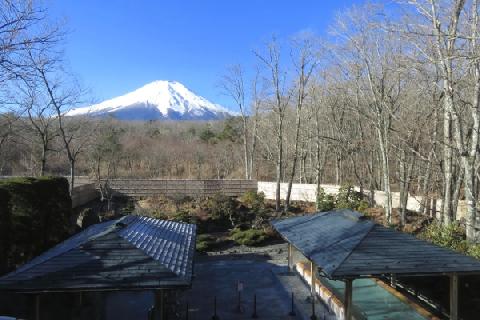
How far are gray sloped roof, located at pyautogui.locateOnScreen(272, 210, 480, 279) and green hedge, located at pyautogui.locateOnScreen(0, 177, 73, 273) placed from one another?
28.3 feet

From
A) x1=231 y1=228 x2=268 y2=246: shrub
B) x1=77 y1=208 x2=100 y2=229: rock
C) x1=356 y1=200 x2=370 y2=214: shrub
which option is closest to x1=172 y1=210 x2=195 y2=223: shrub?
x1=231 y1=228 x2=268 y2=246: shrub

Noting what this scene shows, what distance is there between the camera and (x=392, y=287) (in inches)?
532

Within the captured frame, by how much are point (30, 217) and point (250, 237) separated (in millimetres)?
12913

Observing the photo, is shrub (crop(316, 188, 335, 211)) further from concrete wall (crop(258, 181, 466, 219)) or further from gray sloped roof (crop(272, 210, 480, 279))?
gray sloped roof (crop(272, 210, 480, 279))

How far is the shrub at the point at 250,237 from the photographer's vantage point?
2481cm

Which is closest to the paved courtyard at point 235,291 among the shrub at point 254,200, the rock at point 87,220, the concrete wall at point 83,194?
the rock at point 87,220

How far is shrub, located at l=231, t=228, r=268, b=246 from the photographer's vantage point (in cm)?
2481

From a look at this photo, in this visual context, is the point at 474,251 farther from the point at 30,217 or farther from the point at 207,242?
the point at 207,242

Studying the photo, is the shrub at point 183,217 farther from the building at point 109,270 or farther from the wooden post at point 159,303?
the wooden post at point 159,303

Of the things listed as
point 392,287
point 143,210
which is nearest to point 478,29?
point 392,287

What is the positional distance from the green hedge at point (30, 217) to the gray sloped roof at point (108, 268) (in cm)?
446

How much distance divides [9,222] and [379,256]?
10655 millimetres

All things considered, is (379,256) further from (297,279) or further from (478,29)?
(478,29)

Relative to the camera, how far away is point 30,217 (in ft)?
49.3
